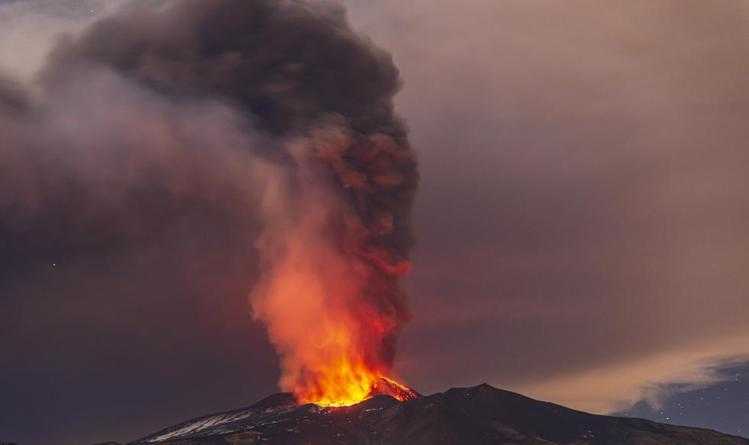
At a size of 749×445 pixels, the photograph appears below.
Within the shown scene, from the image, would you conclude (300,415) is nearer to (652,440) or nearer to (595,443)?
(595,443)

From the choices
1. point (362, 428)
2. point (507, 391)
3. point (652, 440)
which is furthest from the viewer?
point (507, 391)

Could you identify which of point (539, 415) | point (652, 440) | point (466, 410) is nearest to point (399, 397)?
point (466, 410)

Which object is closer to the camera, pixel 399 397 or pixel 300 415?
pixel 300 415

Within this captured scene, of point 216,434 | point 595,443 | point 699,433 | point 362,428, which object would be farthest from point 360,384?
point 699,433

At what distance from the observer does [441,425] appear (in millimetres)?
156875

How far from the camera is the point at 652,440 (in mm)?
165375

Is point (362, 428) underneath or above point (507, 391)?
underneath

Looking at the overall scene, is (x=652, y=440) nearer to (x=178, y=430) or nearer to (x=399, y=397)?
(x=399, y=397)

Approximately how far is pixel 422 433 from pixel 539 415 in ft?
103

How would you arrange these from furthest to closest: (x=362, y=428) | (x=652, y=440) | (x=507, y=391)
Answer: (x=507, y=391) < (x=652, y=440) < (x=362, y=428)

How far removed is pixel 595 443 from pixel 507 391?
2472cm

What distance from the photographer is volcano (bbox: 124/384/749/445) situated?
510 feet

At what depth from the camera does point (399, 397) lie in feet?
577

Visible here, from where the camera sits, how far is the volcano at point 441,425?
155 m
